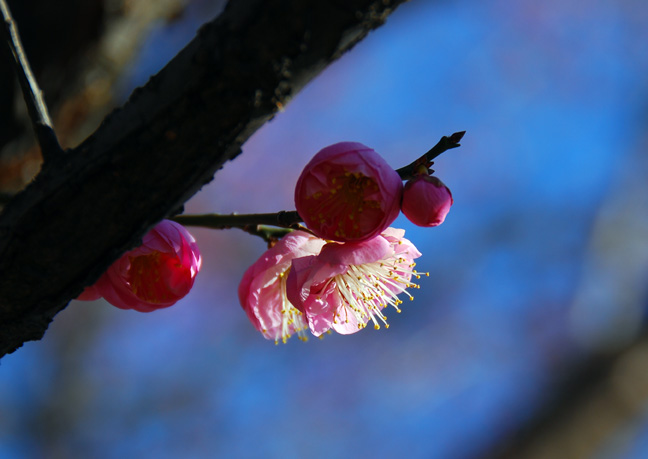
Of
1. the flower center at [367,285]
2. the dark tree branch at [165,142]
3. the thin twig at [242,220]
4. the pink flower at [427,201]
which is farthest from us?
the flower center at [367,285]

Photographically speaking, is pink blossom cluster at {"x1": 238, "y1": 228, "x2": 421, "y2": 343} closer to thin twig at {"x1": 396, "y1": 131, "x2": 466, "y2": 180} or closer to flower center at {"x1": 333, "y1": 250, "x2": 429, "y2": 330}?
flower center at {"x1": 333, "y1": 250, "x2": 429, "y2": 330}

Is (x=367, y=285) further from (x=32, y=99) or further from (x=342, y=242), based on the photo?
(x=32, y=99)

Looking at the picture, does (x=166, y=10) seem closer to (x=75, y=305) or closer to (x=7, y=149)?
(x=7, y=149)

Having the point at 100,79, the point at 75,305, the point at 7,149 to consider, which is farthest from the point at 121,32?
the point at 75,305

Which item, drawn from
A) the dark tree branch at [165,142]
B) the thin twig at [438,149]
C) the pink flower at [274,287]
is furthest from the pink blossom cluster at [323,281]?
the dark tree branch at [165,142]

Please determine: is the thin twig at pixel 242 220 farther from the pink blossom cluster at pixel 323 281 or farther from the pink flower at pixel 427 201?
the pink flower at pixel 427 201

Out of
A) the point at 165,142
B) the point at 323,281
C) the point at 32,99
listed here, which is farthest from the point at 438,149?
the point at 32,99

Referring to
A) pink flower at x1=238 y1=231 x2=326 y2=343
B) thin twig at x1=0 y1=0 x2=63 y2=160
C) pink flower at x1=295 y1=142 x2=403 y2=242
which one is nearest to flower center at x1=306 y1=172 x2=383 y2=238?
pink flower at x1=295 y1=142 x2=403 y2=242
